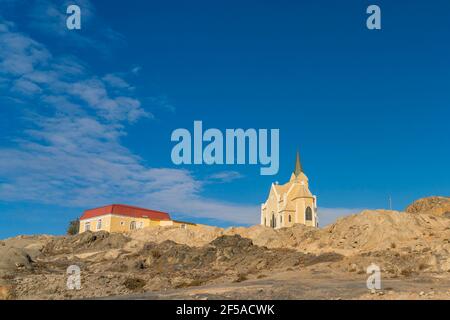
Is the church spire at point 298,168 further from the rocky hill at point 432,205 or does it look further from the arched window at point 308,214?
the rocky hill at point 432,205

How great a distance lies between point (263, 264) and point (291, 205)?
43.0 meters

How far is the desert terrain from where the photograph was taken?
876 inches

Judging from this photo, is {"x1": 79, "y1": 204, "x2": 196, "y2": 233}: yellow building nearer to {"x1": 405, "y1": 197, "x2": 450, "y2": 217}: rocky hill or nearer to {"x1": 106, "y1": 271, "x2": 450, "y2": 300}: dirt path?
{"x1": 405, "y1": 197, "x2": 450, "y2": 217}: rocky hill

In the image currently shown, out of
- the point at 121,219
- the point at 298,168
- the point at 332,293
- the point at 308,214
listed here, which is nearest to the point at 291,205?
the point at 308,214

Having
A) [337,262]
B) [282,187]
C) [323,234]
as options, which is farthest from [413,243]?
[282,187]

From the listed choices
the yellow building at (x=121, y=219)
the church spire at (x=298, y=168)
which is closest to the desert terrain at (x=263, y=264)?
the yellow building at (x=121, y=219)

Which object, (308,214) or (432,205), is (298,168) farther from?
(432,205)

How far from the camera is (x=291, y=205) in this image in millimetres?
81750

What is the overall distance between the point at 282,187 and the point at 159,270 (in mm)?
51090

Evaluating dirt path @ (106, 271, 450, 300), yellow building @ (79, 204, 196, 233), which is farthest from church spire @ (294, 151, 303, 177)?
dirt path @ (106, 271, 450, 300)

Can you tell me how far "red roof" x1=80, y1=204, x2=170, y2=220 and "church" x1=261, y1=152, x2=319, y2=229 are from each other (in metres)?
22.9

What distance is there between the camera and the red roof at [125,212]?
7500cm

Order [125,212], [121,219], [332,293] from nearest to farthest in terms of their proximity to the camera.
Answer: [332,293]
[121,219]
[125,212]
